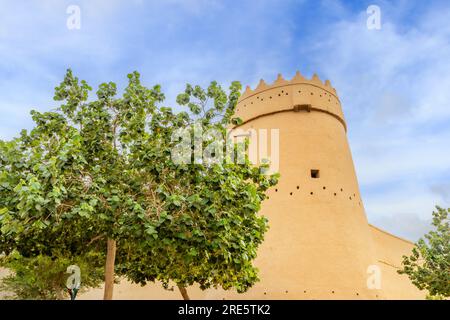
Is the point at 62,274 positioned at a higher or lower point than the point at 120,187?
lower

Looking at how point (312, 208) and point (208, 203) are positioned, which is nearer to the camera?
point (208, 203)

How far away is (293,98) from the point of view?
19.7m

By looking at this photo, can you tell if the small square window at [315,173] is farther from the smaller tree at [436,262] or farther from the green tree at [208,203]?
the green tree at [208,203]

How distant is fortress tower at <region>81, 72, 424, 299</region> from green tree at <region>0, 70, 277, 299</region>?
5516mm

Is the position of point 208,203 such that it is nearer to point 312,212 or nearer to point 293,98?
point 312,212

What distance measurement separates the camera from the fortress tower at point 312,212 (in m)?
16.0

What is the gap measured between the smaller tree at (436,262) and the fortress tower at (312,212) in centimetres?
182

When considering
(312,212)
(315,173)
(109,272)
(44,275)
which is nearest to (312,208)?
(312,212)

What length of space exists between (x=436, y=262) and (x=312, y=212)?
19.7 feet

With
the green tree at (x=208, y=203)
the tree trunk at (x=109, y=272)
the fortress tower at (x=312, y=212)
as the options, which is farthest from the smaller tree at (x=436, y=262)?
the tree trunk at (x=109, y=272)
